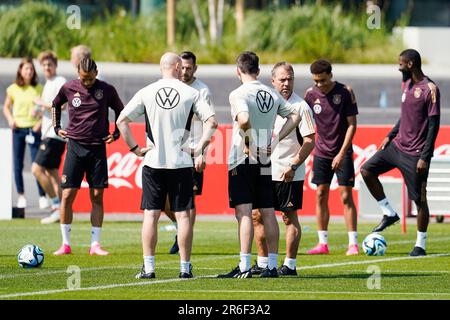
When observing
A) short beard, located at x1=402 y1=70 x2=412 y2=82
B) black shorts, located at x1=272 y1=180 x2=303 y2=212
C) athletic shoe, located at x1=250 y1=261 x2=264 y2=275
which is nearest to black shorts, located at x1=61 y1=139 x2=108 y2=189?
black shorts, located at x1=272 y1=180 x2=303 y2=212

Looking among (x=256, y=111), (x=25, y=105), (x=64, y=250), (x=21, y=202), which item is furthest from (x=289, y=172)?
(x=25, y=105)

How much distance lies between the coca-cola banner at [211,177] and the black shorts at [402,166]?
3.53m

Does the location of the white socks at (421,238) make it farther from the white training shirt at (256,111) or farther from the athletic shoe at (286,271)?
the white training shirt at (256,111)

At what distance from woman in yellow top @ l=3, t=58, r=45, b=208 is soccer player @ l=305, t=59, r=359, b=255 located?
596 cm

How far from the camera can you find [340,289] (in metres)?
12.3

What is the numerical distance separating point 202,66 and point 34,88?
9957 millimetres

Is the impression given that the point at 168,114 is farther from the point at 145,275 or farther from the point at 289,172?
the point at 145,275

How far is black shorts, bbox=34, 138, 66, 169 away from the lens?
1961cm

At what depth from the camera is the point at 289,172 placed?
13.4 metres

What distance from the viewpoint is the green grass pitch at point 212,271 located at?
11891 mm

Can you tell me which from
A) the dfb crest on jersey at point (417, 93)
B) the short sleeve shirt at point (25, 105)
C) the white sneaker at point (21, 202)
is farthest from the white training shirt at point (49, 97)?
the dfb crest on jersey at point (417, 93)

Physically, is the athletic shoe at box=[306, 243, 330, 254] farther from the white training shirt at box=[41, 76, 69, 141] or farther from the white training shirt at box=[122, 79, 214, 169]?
the white training shirt at box=[41, 76, 69, 141]

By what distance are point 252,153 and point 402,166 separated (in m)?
3.38
